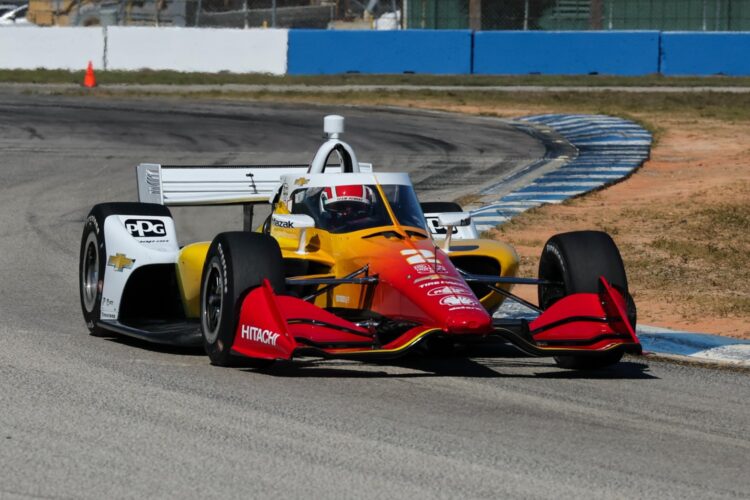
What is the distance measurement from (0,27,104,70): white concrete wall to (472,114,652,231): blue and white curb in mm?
15856

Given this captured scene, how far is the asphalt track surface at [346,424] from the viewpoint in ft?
17.4

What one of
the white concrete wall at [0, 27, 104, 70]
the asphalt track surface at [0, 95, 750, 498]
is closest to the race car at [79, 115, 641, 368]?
the asphalt track surface at [0, 95, 750, 498]

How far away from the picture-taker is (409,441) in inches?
235

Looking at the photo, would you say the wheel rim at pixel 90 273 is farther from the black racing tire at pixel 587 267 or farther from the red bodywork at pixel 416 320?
the black racing tire at pixel 587 267

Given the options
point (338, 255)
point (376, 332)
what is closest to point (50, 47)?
point (338, 255)

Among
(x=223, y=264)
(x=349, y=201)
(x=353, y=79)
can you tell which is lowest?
(x=223, y=264)

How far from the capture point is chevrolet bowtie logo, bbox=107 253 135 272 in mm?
9078

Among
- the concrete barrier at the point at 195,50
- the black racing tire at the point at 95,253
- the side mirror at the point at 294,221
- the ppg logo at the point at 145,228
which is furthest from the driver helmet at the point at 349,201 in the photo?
the concrete barrier at the point at 195,50

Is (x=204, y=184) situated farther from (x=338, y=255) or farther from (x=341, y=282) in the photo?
(x=341, y=282)

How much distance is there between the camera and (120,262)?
9117 millimetres

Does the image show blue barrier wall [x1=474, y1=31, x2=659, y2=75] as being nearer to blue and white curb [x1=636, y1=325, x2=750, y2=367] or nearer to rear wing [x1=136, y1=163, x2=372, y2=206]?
rear wing [x1=136, y1=163, x2=372, y2=206]

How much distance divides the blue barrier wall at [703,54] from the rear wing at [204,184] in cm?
2902

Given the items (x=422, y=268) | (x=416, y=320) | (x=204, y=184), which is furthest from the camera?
(x=204, y=184)

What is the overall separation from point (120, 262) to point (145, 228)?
0.31 metres
